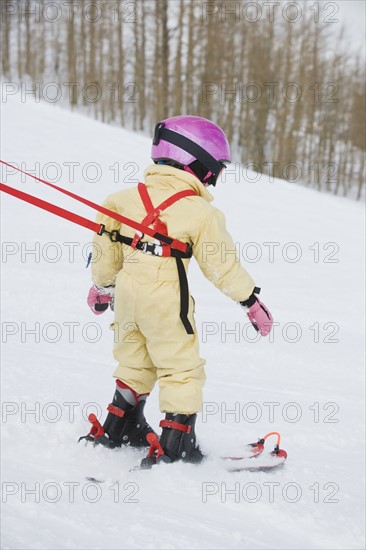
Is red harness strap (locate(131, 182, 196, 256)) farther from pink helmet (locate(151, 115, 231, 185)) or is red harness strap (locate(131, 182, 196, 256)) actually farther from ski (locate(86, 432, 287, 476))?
ski (locate(86, 432, 287, 476))

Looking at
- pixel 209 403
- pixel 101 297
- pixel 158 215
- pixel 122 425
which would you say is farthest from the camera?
pixel 209 403

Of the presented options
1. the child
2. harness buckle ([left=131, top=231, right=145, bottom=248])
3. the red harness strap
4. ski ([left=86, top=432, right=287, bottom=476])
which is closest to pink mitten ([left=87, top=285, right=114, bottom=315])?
the child

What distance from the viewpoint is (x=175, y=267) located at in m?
2.61

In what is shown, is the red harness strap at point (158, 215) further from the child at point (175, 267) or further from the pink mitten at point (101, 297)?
the pink mitten at point (101, 297)

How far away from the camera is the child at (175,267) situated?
257 centimetres

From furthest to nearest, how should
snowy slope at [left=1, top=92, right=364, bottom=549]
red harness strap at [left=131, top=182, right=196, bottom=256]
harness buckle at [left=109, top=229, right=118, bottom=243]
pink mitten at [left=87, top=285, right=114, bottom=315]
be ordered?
1. pink mitten at [left=87, top=285, right=114, bottom=315]
2. harness buckle at [left=109, top=229, right=118, bottom=243]
3. red harness strap at [left=131, top=182, right=196, bottom=256]
4. snowy slope at [left=1, top=92, right=364, bottom=549]

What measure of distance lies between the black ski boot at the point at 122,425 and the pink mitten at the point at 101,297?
1.44ft

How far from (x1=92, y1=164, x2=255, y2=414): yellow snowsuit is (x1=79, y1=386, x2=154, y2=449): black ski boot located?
0.86 feet

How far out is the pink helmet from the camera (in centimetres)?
265

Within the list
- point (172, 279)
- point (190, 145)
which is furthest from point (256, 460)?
point (190, 145)

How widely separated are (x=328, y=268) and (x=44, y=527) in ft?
19.4

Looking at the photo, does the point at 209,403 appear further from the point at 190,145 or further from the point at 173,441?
the point at 190,145

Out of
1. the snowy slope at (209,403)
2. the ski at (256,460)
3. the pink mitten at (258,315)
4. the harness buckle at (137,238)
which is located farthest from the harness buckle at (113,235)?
the ski at (256,460)

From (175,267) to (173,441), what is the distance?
80 cm
